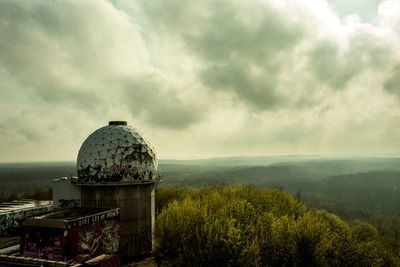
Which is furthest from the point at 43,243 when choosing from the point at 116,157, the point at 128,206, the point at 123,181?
the point at 116,157

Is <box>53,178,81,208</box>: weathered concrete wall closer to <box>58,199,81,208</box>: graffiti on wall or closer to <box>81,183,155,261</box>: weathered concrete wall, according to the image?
<box>58,199,81,208</box>: graffiti on wall

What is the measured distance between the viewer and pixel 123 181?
21.8 m

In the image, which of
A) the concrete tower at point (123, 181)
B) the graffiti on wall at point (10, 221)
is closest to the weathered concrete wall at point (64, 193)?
the concrete tower at point (123, 181)

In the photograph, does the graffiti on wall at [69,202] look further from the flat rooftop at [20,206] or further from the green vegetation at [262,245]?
the flat rooftop at [20,206]

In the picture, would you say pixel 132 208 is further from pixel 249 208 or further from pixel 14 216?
pixel 14 216

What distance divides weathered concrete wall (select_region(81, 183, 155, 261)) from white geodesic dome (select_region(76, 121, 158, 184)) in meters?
0.70

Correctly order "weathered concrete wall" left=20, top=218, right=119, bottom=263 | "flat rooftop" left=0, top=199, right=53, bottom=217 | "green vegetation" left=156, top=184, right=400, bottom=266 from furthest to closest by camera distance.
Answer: "flat rooftop" left=0, top=199, right=53, bottom=217 < "green vegetation" left=156, top=184, right=400, bottom=266 < "weathered concrete wall" left=20, top=218, right=119, bottom=263

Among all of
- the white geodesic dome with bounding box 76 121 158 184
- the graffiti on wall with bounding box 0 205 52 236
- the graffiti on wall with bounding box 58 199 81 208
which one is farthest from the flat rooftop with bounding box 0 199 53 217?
the white geodesic dome with bounding box 76 121 158 184

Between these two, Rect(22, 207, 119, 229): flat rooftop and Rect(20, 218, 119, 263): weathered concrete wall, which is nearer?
Rect(20, 218, 119, 263): weathered concrete wall

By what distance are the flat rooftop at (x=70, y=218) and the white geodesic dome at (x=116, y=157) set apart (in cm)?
245

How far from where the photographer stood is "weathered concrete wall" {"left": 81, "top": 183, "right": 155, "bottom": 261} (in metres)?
21.5

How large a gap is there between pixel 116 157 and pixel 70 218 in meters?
5.71

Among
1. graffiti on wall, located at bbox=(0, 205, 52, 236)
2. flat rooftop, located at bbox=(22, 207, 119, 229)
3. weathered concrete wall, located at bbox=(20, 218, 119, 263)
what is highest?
flat rooftop, located at bbox=(22, 207, 119, 229)

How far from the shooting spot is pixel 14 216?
3309cm
